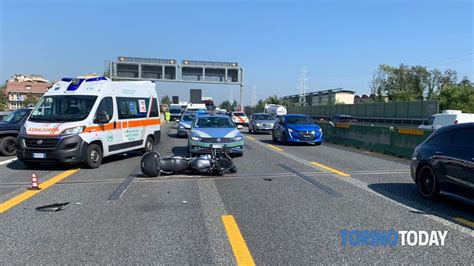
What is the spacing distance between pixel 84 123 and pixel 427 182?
8.52 m

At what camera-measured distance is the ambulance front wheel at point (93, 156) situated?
11.1 meters

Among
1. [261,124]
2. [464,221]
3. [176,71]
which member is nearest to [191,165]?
[464,221]

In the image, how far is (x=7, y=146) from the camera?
14.4 metres

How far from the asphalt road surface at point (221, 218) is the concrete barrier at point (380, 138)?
417 cm

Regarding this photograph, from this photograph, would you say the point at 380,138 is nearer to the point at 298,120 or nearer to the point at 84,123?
the point at 298,120

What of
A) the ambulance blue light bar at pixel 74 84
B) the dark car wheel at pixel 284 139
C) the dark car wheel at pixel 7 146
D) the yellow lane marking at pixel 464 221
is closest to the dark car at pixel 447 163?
the yellow lane marking at pixel 464 221

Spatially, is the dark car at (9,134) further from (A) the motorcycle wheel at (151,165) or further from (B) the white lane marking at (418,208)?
(B) the white lane marking at (418,208)

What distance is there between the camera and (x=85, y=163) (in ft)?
36.6

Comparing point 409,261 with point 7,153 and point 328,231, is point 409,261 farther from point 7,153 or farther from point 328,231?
point 7,153

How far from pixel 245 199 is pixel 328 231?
7.39 ft

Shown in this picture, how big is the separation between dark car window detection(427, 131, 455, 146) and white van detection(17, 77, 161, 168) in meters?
8.44

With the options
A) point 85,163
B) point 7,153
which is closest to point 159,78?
point 7,153

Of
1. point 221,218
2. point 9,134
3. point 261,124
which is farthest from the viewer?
point 261,124

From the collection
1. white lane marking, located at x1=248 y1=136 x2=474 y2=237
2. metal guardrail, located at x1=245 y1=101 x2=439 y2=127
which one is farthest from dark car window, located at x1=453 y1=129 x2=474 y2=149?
metal guardrail, located at x1=245 y1=101 x2=439 y2=127
